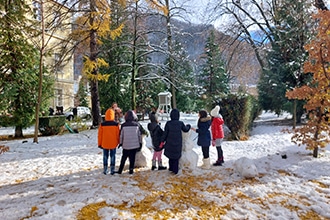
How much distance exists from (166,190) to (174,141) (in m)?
1.27

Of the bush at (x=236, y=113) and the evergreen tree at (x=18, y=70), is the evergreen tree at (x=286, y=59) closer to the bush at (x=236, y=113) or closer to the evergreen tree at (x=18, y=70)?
the bush at (x=236, y=113)

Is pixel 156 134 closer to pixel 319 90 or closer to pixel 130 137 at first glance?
pixel 130 137

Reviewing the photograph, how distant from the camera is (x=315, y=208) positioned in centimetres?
393

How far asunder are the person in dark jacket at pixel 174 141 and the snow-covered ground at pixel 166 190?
30 cm

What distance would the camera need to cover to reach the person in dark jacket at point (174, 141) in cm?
555

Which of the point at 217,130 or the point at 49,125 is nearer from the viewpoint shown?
the point at 217,130

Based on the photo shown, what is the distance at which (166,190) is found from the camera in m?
4.62

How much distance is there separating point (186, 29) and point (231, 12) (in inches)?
171

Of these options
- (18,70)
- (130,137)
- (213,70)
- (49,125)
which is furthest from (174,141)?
(213,70)

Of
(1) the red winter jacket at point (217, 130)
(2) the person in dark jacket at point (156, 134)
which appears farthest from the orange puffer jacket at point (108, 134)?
(1) the red winter jacket at point (217, 130)

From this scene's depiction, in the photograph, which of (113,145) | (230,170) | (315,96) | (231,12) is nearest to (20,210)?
(113,145)

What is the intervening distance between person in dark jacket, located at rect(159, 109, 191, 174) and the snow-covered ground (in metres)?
0.30

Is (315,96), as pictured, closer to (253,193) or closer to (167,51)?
(253,193)

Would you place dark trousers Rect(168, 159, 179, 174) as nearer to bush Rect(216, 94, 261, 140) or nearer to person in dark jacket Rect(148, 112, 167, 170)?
person in dark jacket Rect(148, 112, 167, 170)
